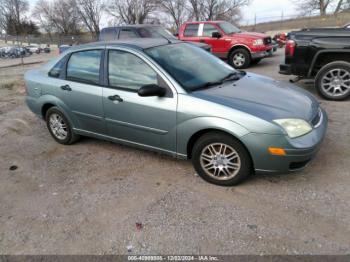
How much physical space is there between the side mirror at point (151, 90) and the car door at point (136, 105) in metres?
0.07

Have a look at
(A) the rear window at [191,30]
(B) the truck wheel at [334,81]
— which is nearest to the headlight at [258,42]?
(A) the rear window at [191,30]

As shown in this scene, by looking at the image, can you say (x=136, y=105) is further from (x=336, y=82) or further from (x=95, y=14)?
(x=95, y=14)

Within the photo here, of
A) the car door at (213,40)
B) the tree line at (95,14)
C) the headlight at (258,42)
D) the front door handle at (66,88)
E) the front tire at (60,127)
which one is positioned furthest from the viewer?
the tree line at (95,14)

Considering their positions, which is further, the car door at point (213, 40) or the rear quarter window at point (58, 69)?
the car door at point (213, 40)

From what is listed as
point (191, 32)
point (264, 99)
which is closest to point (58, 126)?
point (264, 99)

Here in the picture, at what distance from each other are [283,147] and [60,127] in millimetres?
3378

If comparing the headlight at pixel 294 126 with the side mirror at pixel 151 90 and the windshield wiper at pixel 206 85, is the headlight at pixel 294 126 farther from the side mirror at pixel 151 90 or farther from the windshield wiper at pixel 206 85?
the side mirror at pixel 151 90

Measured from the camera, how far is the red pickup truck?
1054cm

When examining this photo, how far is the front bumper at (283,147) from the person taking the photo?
308 centimetres

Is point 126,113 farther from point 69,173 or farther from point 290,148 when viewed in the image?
point 290,148

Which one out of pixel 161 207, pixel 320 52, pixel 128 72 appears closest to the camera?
pixel 161 207

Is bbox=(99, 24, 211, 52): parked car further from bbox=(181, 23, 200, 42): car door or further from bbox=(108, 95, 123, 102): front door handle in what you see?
bbox=(108, 95, 123, 102): front door handle

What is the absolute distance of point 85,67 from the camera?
432 centimetres

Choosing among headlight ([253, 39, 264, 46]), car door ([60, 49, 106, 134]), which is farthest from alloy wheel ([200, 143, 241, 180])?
headlight ([253, 39, 264, 46])
